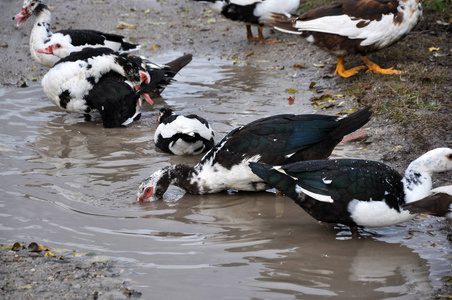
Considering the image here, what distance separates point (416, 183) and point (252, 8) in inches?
219

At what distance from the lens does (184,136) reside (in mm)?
5828

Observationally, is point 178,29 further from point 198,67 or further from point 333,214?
point 333,214

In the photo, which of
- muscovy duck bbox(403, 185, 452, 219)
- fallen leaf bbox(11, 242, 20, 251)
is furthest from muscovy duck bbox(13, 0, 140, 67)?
muscovy duck bbox(403, 185, 452, 219)

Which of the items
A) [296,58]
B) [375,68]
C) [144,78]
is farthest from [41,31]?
[375,68]

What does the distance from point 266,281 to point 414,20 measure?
465 cm

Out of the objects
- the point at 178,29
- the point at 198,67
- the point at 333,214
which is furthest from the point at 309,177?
the point at 178,29

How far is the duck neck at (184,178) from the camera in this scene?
508 cm

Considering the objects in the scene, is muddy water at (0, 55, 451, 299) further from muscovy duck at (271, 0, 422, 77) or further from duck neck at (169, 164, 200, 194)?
muscovy duck at (271, 0, 422, 77)

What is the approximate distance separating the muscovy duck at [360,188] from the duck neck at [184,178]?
1039 mm

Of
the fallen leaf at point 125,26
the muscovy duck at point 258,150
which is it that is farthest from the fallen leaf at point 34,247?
the fallen leaf at point 125,26

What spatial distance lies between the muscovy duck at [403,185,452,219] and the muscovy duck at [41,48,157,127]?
12.9 feet

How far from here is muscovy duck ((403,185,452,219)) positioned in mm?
3692

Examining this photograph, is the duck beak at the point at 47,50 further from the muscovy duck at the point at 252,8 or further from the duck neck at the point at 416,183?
the duck neck at the point at 416,183

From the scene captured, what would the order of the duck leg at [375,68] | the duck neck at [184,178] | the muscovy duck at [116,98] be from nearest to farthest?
1. the duck neck at [184,178]
2. the muscovy duck at [116,98]
3. the duck leg at [375,68]
